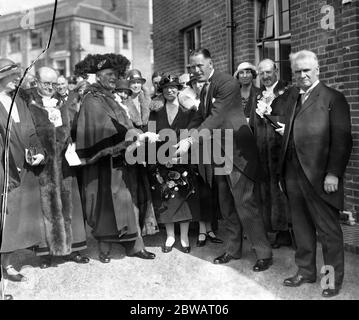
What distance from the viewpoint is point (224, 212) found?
4.91 meters

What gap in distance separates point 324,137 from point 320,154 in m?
0.14

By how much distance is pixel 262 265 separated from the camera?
4.50 meters

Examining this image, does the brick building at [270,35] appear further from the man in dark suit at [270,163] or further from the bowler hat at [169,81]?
the bowler hat at [169,81]

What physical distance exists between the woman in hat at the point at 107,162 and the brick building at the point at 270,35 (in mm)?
2219

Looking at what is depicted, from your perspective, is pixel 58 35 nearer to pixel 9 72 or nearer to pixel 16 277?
pixel 9 72

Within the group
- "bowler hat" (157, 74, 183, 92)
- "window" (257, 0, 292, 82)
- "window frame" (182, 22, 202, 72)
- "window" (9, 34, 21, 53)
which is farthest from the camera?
"window frame" (182, 22, 202, 72)

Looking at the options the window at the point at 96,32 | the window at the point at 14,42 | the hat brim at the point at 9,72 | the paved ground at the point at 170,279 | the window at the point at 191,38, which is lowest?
the paved ground at the point at 170,279

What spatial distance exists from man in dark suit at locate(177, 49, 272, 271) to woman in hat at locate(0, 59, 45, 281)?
1.43 metres

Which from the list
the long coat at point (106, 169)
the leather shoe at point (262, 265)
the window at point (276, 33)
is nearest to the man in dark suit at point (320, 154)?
the leather shoe at point (262, 265)

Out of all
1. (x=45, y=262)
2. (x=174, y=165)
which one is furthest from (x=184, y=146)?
(x=45, y=262)

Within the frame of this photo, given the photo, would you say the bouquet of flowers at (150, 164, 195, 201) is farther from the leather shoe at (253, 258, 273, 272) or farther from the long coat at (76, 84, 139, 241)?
the leather shoe at (253, 258, 273, 272)

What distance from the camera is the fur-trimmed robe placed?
4.66 meters

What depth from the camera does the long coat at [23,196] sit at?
424 centimetres

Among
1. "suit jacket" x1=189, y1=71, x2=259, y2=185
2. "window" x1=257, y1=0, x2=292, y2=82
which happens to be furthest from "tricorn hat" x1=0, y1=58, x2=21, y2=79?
"window" x1=257, y1=0, x2=292, y2=82
